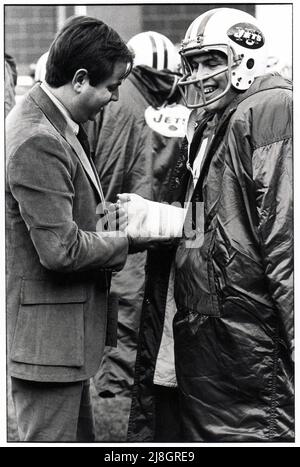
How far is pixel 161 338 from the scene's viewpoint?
3.60 m

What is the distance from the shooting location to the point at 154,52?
553 centimetres

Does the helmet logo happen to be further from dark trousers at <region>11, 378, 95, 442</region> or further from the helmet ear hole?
dark trousers at <region>11, 378, 95, 442</region>

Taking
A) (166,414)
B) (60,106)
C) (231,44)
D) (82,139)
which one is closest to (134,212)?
(82,139)

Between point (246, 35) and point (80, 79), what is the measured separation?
701 millimetres

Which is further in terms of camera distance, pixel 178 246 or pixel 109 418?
pixel 109 418

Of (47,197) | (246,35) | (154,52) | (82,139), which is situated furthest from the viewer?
(154,52)

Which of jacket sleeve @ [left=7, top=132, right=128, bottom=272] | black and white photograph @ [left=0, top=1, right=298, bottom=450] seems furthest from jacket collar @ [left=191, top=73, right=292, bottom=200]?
jacket sleeve @ [left=7, top=132, right=128, bottom=272]

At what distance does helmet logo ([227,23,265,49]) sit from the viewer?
3238 mm

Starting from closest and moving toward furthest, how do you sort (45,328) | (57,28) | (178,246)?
(45,328)
(178,246)
(57,28)

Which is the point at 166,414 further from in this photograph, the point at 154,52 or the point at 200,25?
the point at 154,52

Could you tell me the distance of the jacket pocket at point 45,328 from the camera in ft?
9.60

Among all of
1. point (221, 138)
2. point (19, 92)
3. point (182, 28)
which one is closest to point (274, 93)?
point (221, 138)

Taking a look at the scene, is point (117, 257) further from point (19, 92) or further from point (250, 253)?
point (19, 92)

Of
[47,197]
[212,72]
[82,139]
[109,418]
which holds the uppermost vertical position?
[212,72]
